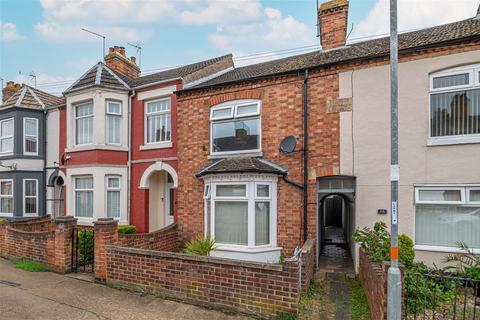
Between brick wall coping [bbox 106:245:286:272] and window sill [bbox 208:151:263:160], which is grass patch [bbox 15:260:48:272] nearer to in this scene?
brick wall coping [bbox 106:245:286:272]

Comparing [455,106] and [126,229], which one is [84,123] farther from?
[455,106]

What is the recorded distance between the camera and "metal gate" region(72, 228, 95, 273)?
7.52 m

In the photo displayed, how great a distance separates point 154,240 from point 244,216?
2.76 meters

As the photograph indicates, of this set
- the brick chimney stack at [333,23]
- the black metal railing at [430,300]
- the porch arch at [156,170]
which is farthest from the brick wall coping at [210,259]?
the brick chimney stack at [333,23]

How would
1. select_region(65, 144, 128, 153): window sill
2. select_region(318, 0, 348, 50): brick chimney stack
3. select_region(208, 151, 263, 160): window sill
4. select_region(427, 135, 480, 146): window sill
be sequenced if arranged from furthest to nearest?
select_region(65, 144, 128, 153): window sill < select_region(318, 0, 348, 50): brick chimney stack < select_region(208, 151, 263, 160): window sill < select_region(427, 135, 480, 146): window sill

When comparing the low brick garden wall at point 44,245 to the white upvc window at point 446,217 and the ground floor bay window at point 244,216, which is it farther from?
the white upvc window at point 446,217

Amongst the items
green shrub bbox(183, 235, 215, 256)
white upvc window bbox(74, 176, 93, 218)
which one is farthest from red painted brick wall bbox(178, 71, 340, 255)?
white upvc window bbox(74, 176, 93, 218)

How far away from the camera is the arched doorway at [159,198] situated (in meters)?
11.6

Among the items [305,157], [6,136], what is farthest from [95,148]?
[305,157]

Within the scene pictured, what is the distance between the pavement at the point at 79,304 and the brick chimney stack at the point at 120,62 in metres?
10.2

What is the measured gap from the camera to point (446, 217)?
6707 millimetres

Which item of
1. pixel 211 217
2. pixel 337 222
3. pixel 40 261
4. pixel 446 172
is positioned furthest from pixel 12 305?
pixel 337 222

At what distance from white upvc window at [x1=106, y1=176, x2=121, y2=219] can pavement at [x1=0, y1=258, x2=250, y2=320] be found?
4.69 m

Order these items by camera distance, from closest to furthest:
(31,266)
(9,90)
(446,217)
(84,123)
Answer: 1. (446,217)
2. (31,266)
3. (84,123)
4. (9,90)
